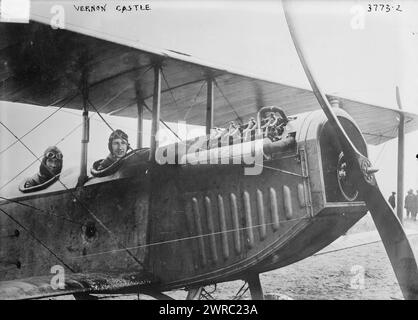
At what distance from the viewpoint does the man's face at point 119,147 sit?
4090 mm

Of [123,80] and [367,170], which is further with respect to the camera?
[123,80]

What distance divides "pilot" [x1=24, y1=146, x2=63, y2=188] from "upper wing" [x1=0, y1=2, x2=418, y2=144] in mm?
606

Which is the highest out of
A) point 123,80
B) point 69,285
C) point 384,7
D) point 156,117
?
point 384,7

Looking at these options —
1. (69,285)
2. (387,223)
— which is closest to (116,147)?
(69,285)

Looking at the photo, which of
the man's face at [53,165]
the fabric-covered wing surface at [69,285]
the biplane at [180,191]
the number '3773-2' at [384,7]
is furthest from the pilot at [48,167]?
the number '3773-2' at [384,7]

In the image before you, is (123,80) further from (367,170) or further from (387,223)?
(387,223)

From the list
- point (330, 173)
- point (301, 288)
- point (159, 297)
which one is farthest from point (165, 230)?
point (301, 288)

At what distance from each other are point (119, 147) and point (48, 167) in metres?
1.29

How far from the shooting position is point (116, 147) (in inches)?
162

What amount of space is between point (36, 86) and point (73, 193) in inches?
50.2

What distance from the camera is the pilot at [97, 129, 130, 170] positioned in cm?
404

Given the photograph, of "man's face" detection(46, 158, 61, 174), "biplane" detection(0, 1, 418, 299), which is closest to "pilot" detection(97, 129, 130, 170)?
"biplane" detection(0, 1, 418, 299)

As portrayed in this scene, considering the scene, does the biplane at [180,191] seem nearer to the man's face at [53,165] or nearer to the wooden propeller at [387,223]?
the wooden propeller at [387,223]
